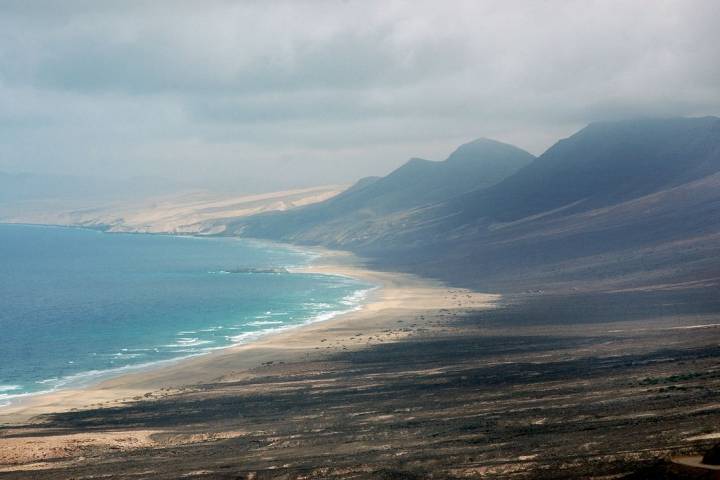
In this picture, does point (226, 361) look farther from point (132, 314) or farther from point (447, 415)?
point (132, 314)

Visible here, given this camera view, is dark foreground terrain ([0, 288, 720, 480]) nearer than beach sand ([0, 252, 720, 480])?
Yes

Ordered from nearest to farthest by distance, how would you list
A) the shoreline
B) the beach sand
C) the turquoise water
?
1. the beach sand
2. the shoreline
3. the turquoise water

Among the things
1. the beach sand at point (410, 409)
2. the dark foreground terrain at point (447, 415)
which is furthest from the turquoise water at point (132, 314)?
the dark foreground terrain at point (447, 415)

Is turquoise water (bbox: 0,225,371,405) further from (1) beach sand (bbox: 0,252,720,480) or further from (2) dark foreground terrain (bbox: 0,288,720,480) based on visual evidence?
(2) dark foreground terrain (bbox: 0,288,720,480)

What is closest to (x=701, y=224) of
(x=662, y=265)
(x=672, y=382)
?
(x=662, y=265)

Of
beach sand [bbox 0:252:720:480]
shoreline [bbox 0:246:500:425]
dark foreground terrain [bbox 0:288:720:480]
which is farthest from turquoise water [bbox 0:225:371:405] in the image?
dark foreground terrain [bbox 0:288:720:480]

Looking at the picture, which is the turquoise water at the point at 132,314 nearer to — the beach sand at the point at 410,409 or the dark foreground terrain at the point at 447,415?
the beach sand at the point at 410,409

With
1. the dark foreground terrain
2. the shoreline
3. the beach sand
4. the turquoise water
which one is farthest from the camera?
the turquoise water

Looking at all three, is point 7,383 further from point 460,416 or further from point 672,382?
point 672,382
